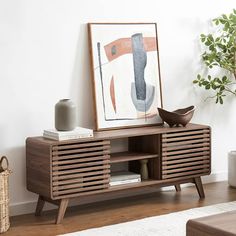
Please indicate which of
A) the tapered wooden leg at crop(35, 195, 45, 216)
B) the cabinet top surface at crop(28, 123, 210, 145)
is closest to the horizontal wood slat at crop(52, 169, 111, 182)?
the cabinet top surface at crop(28, 123, 210, 145)

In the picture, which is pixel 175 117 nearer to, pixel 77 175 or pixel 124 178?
pixel 124 178

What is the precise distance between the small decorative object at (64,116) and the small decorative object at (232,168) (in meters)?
1.60

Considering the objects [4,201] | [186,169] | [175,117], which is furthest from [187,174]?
[4,201]

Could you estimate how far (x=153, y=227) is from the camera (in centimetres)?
408

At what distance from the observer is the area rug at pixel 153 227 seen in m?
3.95

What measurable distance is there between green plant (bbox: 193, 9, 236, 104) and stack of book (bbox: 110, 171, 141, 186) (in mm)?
1052

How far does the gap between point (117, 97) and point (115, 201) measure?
2.64 feet

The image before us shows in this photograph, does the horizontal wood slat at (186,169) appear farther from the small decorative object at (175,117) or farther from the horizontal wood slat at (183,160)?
the small decorative object at (175,117)

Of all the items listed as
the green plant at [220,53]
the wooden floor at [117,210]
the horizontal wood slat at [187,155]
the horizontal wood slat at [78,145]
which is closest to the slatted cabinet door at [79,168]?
the horizontal wood slat at [78,145]

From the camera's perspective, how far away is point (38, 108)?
446 centimetres

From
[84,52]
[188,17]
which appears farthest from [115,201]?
[188,17]

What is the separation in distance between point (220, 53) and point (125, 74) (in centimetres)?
95

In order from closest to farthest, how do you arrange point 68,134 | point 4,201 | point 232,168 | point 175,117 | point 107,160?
point 4,201 < point 68,134 < point 107,160 < point 175,117 < point 232,168

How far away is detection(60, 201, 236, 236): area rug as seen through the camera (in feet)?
13.0
